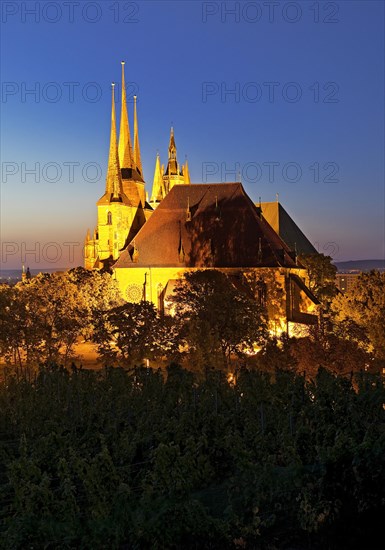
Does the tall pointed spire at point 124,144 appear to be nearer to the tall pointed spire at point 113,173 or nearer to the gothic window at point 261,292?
the tall pointed spire at point 113,173

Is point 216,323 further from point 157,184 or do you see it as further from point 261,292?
point 157,184

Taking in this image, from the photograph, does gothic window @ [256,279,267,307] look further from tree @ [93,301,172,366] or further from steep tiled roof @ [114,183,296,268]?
tree @ [93,301,172,366]

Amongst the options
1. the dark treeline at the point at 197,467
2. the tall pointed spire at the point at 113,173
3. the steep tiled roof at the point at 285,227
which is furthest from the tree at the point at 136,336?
the steep tiled roof at the point at 285,227

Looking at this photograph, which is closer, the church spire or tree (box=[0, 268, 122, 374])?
tree (box=[0, 268, 122, 374])

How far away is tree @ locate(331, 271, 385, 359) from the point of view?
34.2 metres

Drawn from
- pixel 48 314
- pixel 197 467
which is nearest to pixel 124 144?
pixel 48 314

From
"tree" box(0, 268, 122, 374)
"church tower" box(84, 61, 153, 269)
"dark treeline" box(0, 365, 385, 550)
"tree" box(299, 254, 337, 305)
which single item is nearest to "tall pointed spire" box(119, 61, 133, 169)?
"church tower" box(84, 61, 153, 269)

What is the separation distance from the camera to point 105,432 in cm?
1850

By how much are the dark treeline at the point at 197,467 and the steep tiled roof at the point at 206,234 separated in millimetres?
29301

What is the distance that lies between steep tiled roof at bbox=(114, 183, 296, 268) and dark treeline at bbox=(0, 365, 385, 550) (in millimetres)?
29301

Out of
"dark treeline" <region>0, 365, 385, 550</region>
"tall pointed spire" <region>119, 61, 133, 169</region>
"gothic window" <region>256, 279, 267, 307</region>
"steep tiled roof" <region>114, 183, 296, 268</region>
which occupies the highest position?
"tall pointed spire" <region>119, 61, 133, 169</region>

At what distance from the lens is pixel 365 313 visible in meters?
36.3

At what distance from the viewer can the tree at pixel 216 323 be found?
105 ft

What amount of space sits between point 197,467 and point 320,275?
44.5 m
